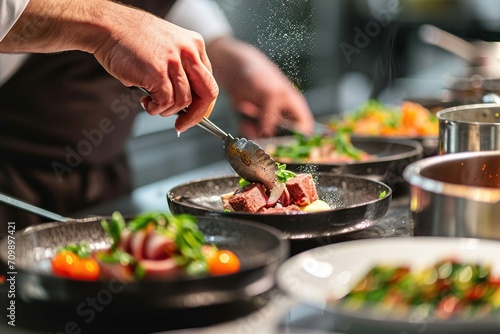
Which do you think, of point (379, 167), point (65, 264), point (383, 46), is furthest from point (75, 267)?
point (383, 46)

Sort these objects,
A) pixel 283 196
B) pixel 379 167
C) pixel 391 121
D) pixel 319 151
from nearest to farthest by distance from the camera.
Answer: pixel 283 196 → pixel 379 167 → pixel 319 151 → pixel 391 121

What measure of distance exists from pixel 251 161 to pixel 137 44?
381 mm

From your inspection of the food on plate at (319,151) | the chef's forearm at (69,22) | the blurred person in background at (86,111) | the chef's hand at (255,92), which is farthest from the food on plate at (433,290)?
the chef's hand at (255,92)

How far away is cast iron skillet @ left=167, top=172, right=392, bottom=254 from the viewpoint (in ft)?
5.32

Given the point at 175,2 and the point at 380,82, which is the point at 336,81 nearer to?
the point at 380,82

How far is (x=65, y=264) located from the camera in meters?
1.29

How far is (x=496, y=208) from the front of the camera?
1.30 m

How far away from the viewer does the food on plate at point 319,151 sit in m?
2.48

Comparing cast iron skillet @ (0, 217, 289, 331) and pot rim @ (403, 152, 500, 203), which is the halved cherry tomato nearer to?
cast iron skillet @ (0, 217, 289, 331)

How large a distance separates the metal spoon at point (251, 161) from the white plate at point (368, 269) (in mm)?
628

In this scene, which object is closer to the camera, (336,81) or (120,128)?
(120,128)

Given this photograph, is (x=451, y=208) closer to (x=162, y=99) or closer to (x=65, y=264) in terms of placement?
(x=65, y=264)

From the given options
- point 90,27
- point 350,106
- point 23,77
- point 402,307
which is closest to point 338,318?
point 402,307

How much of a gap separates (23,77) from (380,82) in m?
4.66
